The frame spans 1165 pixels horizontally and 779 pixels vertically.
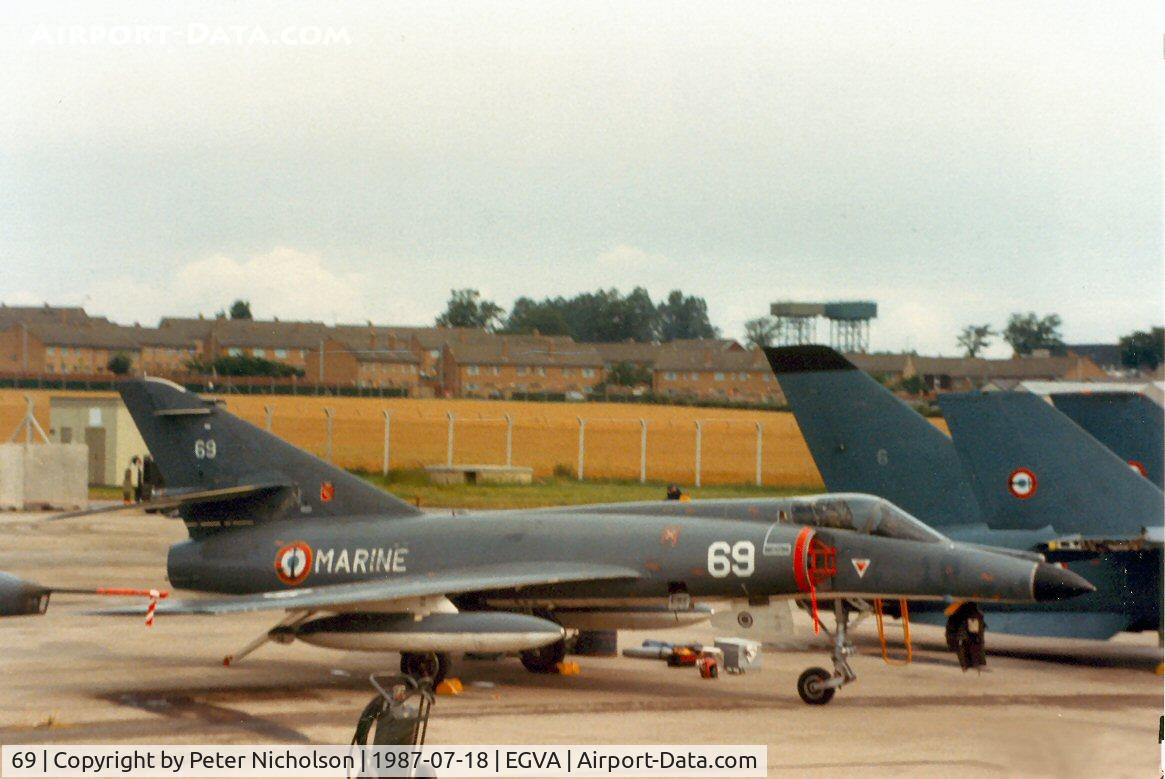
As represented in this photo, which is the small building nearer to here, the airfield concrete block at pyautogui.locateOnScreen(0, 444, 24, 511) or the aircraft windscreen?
the airfield concrete block at pyautogui.locateOnScreen(0, 444, 24, 511)

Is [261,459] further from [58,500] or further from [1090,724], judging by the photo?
[58,500]

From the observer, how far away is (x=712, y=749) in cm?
1072

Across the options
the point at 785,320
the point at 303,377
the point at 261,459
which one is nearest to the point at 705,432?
the point at 785,320

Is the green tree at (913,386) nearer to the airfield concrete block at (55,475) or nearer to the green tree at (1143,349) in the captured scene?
the green tree at (1143,349)

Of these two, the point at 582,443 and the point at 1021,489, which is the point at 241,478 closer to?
the point at 1021,489

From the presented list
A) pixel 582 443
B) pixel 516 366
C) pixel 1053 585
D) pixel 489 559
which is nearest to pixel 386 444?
pixel 582 443

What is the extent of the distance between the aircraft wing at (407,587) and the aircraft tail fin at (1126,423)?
21.6 ft

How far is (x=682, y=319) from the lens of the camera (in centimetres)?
3766

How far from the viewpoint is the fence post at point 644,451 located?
31861mm

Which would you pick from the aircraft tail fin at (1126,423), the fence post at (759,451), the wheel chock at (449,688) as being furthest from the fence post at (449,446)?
the wheel chock at (449,688)

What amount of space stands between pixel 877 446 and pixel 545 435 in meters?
18.2

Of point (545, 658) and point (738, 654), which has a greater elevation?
point (738, 654)

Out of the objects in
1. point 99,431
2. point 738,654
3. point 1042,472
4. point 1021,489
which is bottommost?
point 738,654

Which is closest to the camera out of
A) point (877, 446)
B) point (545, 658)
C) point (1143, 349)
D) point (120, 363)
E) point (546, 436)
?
point (545, 658)
